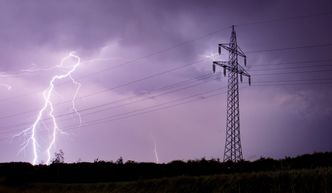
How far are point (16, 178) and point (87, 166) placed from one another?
257 inches

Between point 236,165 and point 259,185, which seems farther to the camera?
point 236,165

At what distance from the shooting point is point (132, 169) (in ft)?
100

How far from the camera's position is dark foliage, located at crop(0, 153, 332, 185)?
852 inches

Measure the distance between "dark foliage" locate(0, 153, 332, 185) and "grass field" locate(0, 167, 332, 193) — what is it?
2.40m

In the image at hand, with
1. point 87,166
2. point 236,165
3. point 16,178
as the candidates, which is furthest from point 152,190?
point 16,178

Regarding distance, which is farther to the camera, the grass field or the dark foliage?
the dark foliage

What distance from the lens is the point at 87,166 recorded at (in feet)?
110

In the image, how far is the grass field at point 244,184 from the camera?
47.9 feet

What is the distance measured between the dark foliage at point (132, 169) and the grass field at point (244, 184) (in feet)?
7.88

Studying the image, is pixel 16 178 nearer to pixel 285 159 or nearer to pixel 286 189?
pixel 285 159

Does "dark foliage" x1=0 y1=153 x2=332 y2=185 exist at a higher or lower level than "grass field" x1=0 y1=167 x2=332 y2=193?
higher

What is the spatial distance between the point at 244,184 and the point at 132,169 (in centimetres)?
1485

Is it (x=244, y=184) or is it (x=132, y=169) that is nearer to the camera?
(x=244, y=184)

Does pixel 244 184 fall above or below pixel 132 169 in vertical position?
below
